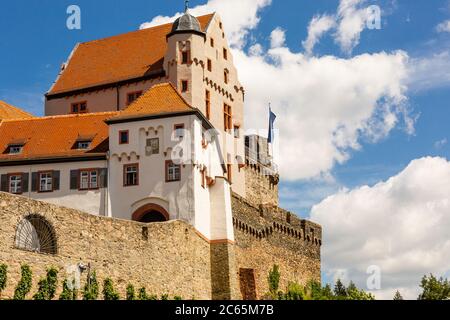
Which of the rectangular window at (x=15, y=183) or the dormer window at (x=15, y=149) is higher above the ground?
the dormer window at (x=15, y=149)

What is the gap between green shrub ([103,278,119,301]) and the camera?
44594 millimetres

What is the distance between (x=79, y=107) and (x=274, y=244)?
1765cm

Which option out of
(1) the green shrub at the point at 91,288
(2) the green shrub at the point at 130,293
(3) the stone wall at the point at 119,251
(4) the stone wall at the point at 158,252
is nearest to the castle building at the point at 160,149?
(4) the stone wall at the point at 158,252

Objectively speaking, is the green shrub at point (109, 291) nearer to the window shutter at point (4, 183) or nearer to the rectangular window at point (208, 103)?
the window shutter at point (4, 183)

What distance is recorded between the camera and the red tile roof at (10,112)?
69.2 meters

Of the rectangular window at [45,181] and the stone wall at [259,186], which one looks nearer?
the rectangular window at [45,181]

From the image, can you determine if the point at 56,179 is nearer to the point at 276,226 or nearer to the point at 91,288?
the point at 91,288

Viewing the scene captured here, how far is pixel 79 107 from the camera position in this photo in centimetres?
7200

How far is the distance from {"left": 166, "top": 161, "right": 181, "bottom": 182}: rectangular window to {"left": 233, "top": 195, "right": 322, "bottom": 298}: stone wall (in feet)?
26.2

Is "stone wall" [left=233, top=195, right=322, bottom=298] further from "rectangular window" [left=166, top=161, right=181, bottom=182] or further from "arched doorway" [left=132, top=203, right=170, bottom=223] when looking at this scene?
"rectangular window" [left=166, top=161, right=181, bottom=182]

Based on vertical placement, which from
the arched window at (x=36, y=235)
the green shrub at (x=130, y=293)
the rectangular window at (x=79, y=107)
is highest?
the rectangular window at (x=79, y=107)

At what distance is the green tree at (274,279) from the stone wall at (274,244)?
37 cm

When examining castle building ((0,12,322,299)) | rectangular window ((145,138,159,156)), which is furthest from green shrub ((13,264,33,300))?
rectangular window ((145,138,159,156))
